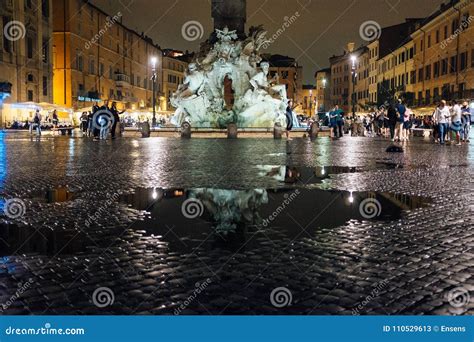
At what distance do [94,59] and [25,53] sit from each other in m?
19.4

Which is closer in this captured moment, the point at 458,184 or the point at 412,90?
the point at 458,184

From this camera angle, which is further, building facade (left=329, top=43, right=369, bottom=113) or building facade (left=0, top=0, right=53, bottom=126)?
building facade (left=329, top=43, right=369, bottom=113)

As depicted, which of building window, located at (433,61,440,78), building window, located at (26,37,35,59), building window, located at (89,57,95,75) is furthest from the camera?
building window, located at (89,57,95,75)

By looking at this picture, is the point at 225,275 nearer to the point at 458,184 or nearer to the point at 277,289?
the point at 277,289

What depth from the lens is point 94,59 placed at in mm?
Result: 73562

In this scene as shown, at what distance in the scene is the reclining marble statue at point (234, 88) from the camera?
3788 cm

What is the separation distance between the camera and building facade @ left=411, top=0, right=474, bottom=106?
1821 inches

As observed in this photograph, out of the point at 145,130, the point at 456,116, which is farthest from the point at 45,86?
the point at 456,116

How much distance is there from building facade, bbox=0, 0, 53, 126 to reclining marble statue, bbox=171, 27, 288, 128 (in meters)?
17.4

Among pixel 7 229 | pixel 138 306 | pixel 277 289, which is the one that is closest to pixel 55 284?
pixel 138 306

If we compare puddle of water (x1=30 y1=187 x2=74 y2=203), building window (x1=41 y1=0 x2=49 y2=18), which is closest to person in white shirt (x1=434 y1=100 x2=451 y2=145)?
puddle of water (x1=30 y1=187 x2=74 y2=203)

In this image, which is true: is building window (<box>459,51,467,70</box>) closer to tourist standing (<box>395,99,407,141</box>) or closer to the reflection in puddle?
tourist standing (<box>395,99,407,141</box>)

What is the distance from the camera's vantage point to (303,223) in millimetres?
6602

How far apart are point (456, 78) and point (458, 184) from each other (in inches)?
1660
